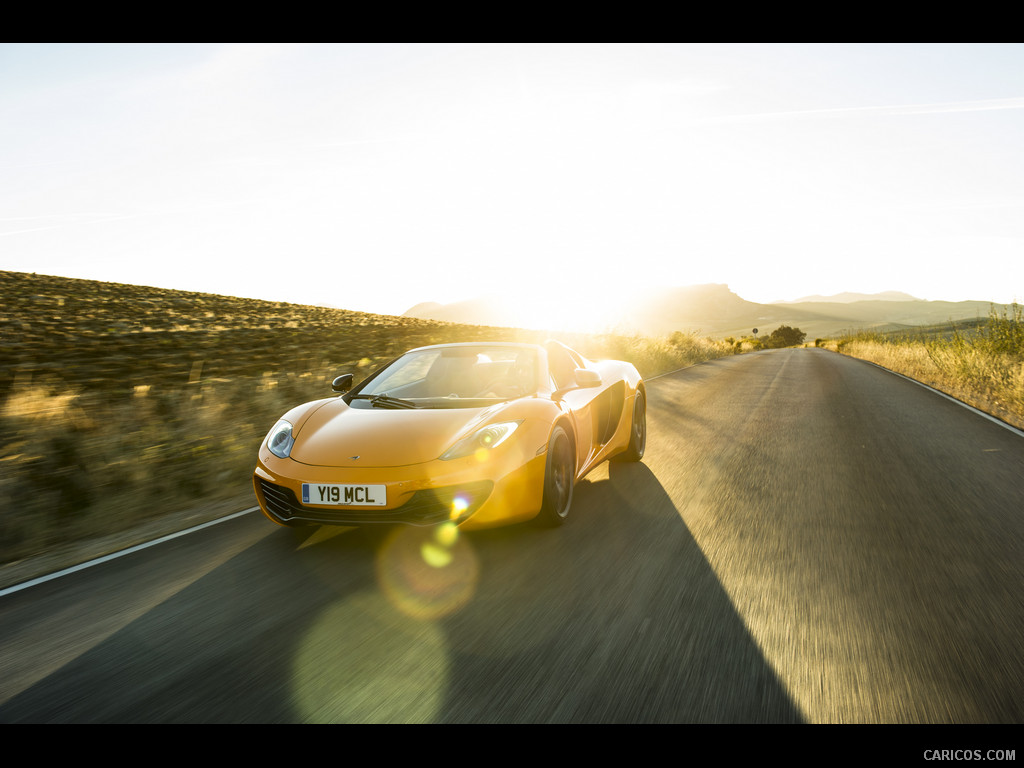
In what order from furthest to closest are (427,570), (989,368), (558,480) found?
1. (989,368)
2. (558,480)
3. (427,570)

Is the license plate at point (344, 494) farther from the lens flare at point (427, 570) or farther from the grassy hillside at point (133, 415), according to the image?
the grassy hillside at point (133, 415)

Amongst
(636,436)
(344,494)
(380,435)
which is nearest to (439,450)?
(380,435)

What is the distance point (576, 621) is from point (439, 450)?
4.20 feet

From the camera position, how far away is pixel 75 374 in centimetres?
1129

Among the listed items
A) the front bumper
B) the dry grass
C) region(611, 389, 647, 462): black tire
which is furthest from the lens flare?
the dry grass

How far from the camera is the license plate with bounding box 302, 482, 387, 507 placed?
349 cm

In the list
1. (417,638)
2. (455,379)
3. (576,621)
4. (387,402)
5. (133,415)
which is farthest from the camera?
(133,415)

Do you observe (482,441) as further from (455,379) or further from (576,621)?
(455,379)

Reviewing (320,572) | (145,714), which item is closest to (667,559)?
(320,572)

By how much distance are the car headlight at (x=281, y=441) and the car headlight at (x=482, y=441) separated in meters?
1.05

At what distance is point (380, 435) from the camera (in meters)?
3.87

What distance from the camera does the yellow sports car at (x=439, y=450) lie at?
3.54m

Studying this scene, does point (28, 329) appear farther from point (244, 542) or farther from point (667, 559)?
point (667, 559)

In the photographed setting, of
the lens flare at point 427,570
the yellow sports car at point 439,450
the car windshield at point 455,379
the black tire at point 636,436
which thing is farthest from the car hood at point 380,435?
the black tire at point 636,436
